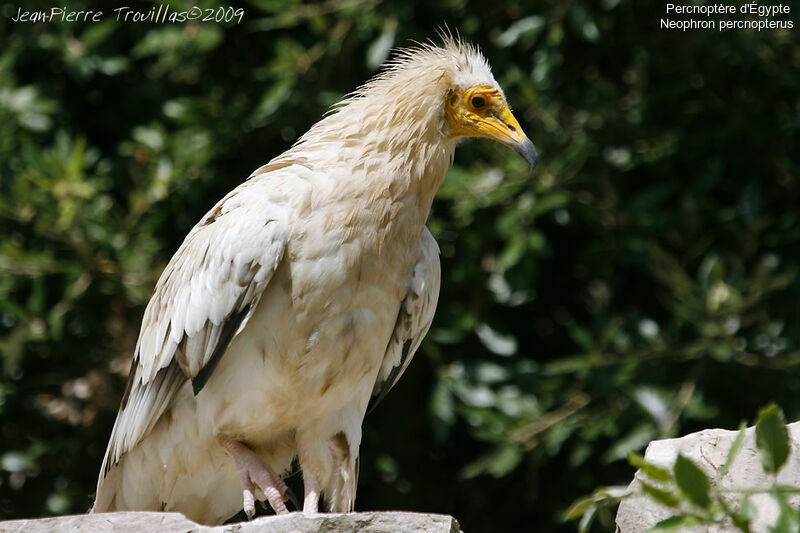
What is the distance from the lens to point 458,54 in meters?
4.48

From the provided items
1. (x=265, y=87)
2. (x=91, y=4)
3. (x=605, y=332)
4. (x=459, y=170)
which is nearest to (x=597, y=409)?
(x=605, y=332)

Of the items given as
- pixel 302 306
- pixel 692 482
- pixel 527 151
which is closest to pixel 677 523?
pixel 692 482

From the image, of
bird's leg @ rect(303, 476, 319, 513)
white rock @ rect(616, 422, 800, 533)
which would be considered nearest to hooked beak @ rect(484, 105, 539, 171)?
white rock @ rect(616, 422, 800, 533)

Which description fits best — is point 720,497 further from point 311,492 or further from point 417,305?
point 311,492

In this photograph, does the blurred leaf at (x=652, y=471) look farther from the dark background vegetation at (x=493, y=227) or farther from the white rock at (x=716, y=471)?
the dark background vegetation at (x=493, y=227)

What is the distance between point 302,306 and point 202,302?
1.45 ft

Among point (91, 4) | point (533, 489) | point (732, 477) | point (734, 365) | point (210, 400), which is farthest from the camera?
point (91, 4)

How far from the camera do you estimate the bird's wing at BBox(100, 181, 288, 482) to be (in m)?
4.07

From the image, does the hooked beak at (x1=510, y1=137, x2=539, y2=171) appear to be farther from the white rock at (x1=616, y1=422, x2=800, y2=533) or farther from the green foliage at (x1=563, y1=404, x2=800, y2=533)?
the green foliage at (x1=563, y1=404, x2=800, y2=533)

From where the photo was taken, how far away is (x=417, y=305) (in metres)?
4.44

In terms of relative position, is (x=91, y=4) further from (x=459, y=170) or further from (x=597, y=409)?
(x=597, y=409)

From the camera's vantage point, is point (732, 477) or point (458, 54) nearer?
point (732, 477)

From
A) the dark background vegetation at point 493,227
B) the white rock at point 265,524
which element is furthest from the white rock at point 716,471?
the dark background vegetation at point 493,227

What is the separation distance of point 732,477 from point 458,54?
2089mm
